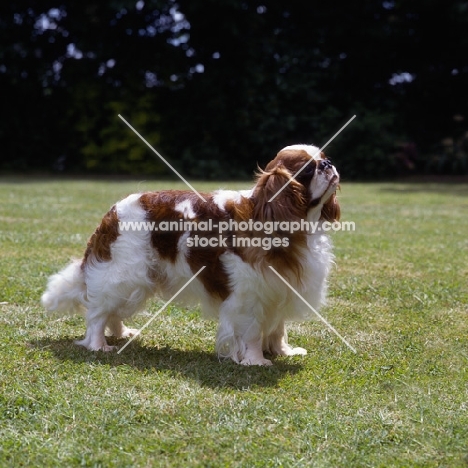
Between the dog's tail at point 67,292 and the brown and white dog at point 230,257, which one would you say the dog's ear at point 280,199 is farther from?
the dog's tail at point 67,292

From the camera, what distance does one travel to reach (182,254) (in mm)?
4594

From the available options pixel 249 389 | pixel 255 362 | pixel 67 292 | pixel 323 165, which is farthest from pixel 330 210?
pixel 67 292

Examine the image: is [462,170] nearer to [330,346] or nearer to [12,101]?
[12,101]

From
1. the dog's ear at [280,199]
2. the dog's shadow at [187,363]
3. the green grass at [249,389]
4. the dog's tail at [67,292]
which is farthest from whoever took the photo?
the dog's tail at [67,292]

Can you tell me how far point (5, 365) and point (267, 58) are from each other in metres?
20.9

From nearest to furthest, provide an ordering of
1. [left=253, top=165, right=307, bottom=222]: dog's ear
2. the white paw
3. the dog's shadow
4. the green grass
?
the green grass < the dog's shadow < [left=253, top=165, right=307, bottom=222]: dog's ear < the white paw

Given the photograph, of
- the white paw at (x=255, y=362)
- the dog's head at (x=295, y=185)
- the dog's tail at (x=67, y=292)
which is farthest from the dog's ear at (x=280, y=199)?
the dog's tail at (x=67, y=292)

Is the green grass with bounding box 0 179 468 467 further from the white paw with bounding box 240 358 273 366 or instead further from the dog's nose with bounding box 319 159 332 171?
the dog's nose with bounding box 319 159 332 171

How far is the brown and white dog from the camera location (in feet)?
14.3

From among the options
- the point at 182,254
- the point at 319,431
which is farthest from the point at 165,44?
the point at 319,431

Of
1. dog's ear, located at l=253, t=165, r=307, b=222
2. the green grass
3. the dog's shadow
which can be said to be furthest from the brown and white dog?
the green grass

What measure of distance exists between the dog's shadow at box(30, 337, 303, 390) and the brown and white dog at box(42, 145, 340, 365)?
13 centimetres

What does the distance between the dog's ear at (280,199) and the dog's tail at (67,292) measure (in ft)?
4.77

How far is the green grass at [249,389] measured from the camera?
10.4ft
